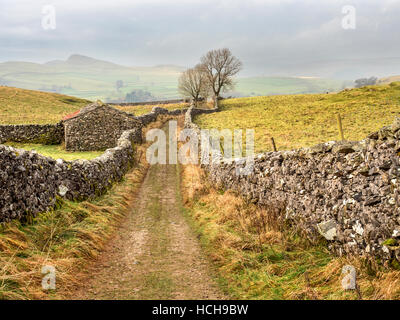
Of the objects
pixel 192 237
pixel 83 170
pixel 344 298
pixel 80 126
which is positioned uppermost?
pixel 80 126

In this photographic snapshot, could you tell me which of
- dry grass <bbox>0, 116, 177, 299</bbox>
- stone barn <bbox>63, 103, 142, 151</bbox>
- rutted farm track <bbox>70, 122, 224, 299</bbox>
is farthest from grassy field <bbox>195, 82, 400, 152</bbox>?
dry grass <bbox>0, 116, 177, 299</bbox>

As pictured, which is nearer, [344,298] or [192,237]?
[344,298]

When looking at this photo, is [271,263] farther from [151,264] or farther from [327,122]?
[327,122]

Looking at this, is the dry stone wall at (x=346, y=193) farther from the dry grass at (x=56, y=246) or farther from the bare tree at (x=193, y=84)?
the bare tree at (x=193, y=84)

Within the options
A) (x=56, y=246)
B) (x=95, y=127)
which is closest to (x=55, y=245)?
(x=56, y=246)

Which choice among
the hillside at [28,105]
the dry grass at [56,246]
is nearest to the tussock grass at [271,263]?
the dry grass at [56,246]

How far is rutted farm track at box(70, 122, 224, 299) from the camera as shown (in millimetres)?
6117

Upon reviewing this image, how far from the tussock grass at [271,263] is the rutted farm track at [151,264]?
0.48m

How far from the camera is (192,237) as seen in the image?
9.61 meters

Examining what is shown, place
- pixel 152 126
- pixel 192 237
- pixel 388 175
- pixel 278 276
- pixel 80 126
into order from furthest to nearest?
pixel 152 126 < pixel 80 126 < pixel 192 237 < pixel 278 276 < pixel 388 175

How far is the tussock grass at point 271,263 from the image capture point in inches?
207

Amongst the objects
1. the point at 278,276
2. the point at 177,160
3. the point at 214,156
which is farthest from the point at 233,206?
the point at 177,160
